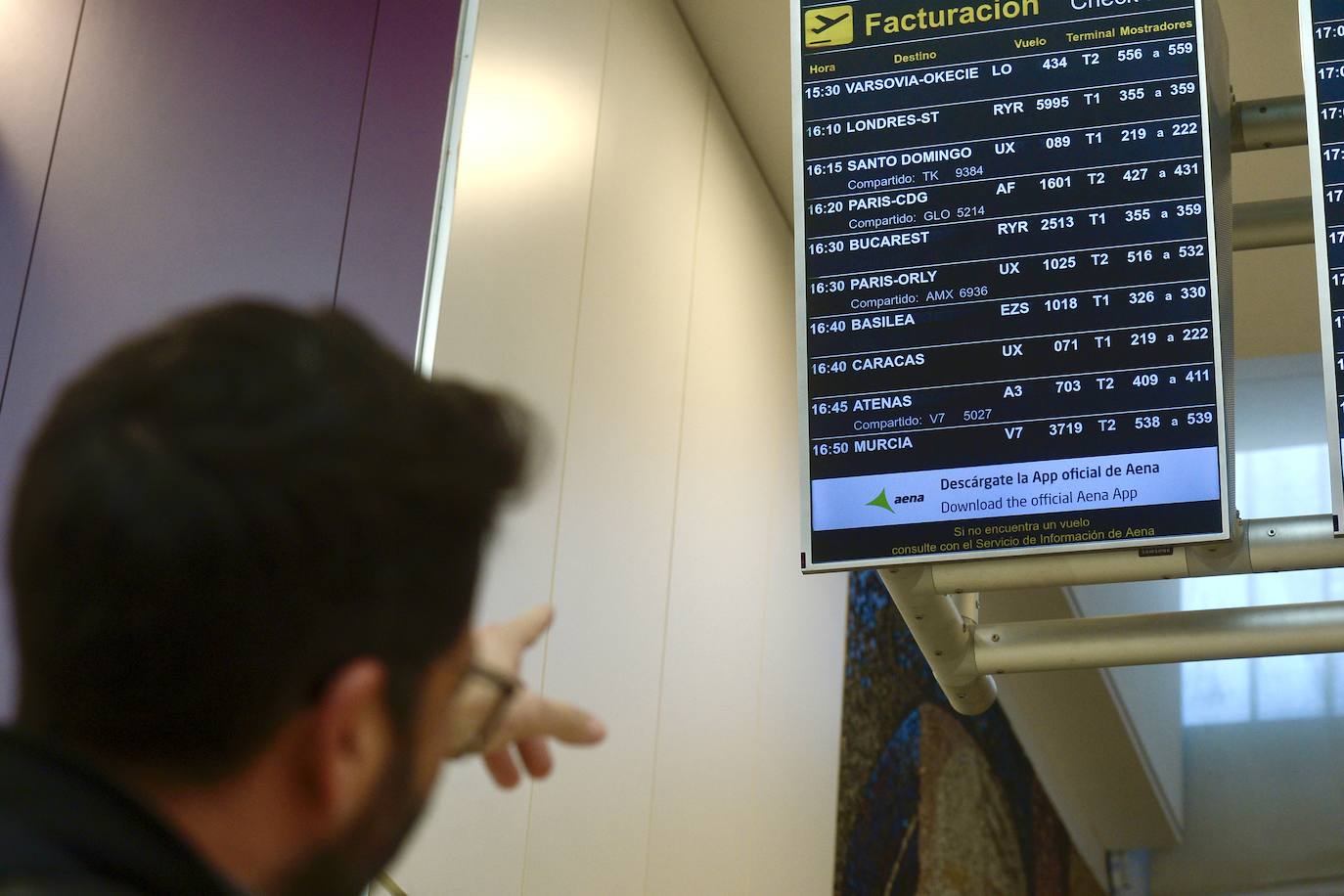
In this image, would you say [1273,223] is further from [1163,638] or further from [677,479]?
[677,479]

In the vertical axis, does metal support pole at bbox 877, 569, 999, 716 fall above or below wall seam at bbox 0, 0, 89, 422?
below

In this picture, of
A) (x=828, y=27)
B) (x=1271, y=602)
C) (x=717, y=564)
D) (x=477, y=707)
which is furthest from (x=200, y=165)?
(x=1271, y=602)

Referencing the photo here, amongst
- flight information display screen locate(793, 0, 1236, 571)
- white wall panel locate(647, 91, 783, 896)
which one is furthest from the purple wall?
white wall panel locate(647, 91, 783, 896)

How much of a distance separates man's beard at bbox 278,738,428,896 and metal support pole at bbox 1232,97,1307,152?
98.4 inches

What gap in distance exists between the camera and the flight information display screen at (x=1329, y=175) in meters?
2.61

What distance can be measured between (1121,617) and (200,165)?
6.47 ft

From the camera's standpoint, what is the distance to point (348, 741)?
2.66ft

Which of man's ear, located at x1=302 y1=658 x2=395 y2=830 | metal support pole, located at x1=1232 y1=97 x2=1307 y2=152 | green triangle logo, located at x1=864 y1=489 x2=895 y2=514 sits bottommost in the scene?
man's ear, located at x1=302 y1=658 x2=395 y2=830

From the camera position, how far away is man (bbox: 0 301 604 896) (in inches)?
29.9

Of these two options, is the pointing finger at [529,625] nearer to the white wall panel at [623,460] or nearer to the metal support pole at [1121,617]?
the metal support pole at [1121,617]

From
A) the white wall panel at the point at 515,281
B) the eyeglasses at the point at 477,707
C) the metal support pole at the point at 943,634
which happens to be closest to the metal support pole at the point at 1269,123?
the metal support pole at the point at 943,634

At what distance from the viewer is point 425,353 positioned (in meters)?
3.53

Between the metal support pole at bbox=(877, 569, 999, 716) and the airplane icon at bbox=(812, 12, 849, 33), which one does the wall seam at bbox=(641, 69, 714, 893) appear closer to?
the metal support pole at bbox=(877, 569, 999, 716)

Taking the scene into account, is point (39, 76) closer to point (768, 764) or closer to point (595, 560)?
point (595, 560)
